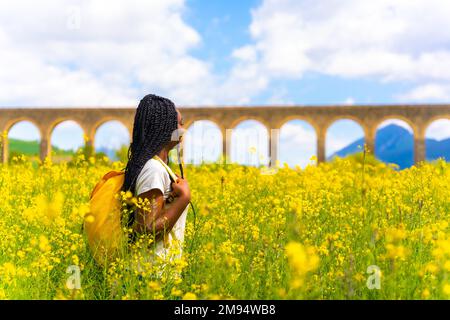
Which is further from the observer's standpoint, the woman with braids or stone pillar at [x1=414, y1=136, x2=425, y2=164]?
stone pillar at [x1=414, y1=136, x2=425, y2=164]

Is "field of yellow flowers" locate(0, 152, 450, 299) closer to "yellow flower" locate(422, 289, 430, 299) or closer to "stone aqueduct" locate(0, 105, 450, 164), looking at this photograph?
"yellow flower" locate(422, 289, 430, 299)

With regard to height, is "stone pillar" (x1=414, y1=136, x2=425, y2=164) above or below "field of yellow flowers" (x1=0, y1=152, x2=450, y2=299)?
above

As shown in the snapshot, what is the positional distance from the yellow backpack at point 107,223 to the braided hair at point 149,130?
6 centimetres

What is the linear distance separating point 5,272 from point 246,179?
2.87 m

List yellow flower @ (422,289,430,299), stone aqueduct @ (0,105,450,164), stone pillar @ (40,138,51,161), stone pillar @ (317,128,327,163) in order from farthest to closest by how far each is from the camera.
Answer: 1. stone pillar @ (40,138,51,161)
2. stone pillar @ (317,128,327,163)
3. stone aqueduct @ (0,105,450,164)
4. yellow flower @ (422,289,430,299)

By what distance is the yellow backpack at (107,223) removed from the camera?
2584mm

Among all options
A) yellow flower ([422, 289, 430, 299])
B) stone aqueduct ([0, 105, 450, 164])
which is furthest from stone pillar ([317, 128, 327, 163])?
yellow flower ([422, 289, 430, 299])

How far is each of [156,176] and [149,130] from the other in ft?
0.84

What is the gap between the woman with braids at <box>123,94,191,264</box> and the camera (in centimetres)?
250

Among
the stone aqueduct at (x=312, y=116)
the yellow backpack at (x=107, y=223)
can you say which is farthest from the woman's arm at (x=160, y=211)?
the stone aqueduct at (x=312, y=116)

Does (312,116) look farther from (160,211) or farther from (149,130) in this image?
(160,211)
